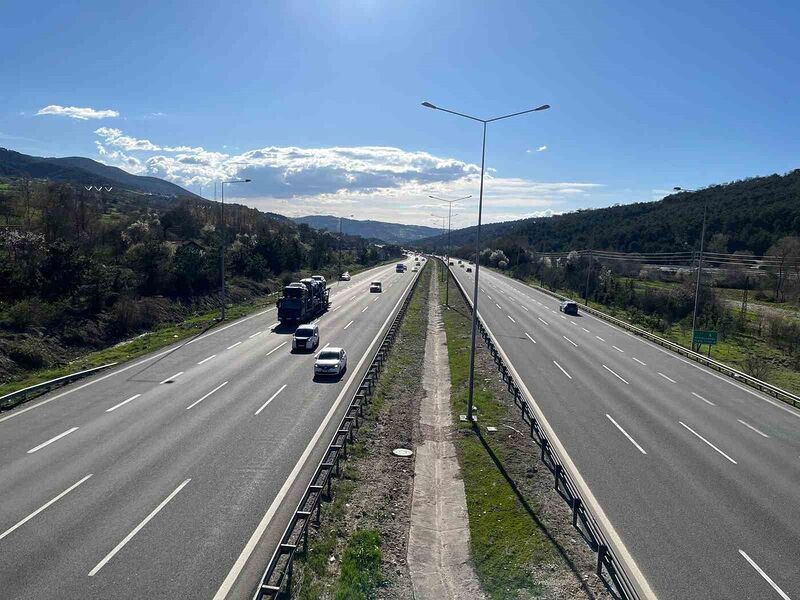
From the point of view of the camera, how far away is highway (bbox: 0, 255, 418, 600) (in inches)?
424

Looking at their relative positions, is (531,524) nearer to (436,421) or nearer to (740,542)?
(740,542)

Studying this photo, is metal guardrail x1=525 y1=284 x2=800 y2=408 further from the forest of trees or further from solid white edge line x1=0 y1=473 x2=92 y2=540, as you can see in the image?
the forest of trees

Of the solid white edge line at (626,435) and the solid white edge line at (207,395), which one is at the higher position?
the solid white edge line at (626,435)

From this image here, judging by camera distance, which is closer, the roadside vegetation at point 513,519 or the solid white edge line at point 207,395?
the roadside vegetation at point 513,519

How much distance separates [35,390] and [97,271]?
Answer: 2222cm

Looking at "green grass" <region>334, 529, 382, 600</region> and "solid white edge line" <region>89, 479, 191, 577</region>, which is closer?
"green grass" <region>334, 529, 382, 600</region>

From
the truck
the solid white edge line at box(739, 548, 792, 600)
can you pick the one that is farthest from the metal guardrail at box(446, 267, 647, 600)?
the truck

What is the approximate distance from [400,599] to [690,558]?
21.9ft

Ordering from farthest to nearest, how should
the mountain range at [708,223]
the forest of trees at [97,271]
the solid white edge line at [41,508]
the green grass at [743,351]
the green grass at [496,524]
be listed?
the mountain range at [708,223] → the forest of trees at [97,271] → the green grass at [743,351] → the solid white edge line at [41,508] → the green grass at [496,524]

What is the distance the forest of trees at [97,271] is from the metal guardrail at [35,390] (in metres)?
4.34

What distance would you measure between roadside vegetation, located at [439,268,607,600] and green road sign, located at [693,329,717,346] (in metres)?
21.6

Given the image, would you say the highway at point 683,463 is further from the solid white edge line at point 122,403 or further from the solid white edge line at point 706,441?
the solid white edge line at point 122,403

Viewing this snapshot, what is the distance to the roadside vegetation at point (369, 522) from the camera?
10914 millimetres

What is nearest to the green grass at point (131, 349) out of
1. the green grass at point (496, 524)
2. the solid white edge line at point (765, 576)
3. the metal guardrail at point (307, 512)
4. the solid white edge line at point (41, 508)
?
the solid white edge line at point (41, 508)
